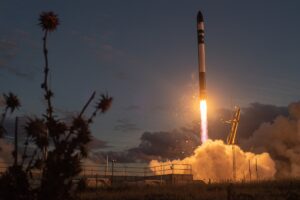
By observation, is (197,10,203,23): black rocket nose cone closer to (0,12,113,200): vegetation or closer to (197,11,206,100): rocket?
(197,11,206,100): rocket

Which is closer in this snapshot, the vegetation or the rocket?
the vegetation

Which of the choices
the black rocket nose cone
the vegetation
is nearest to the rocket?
the black rocket nose cone

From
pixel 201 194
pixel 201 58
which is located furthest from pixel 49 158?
pixel 201 58

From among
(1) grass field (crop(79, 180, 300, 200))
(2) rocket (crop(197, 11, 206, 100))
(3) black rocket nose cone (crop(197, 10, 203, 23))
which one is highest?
(3) black rocket nose cone (crop(197, 10, 203, 23))

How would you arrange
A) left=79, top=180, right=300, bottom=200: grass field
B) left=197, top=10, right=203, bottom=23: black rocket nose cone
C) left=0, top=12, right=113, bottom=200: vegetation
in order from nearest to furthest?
left=0, top=12, right=113, bottom=200: vegetation < left=79, top=180, right=300, bottom=200: grass field < left=197, top=10, right=203, bottom=23: black rocket nose cone

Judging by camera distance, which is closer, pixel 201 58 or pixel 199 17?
pixel 201 58

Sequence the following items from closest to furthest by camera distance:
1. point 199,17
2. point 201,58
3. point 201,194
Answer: point 201,194, point 201,58, point 199,17

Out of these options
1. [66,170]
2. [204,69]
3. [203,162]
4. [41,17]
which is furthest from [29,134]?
[203,162]

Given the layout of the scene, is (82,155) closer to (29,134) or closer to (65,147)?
(65,147)

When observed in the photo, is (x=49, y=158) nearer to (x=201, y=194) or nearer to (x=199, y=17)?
(x=201, y=194)

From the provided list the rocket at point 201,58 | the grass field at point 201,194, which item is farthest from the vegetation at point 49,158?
the rocket at point 201,58

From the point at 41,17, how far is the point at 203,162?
92.2m

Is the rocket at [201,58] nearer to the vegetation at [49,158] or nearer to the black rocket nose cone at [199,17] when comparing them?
the black rocket nose cone at [199,17]

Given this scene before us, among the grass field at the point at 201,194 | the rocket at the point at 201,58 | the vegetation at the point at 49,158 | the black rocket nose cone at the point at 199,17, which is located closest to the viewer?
the vegetation at the point at 49,158
